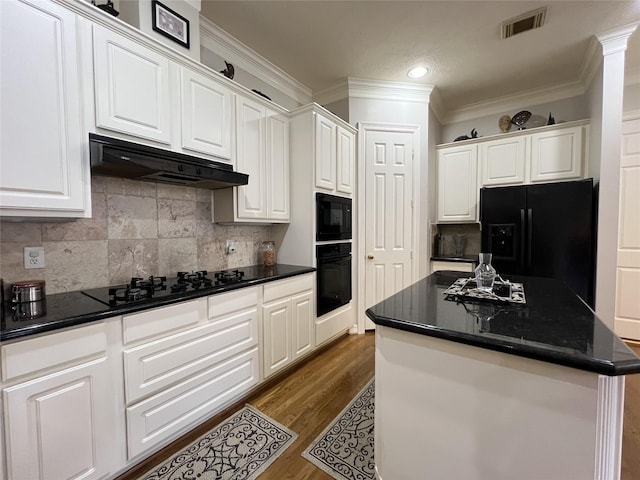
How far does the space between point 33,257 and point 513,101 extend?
494cm

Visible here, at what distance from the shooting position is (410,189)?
11.1ft

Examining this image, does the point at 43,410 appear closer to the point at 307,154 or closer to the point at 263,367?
the point at 263,367

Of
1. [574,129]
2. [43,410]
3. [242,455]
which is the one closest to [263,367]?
[242,455]

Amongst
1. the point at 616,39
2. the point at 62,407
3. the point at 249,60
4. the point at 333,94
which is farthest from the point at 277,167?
the point at 616,39

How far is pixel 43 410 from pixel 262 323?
47.7 inches

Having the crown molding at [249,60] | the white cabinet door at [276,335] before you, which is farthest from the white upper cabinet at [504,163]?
the white cabinet door at [276,335]

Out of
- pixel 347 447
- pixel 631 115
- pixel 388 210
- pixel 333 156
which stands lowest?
pixel 347 447

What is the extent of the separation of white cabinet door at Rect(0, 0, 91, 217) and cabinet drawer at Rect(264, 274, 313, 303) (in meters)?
1.24

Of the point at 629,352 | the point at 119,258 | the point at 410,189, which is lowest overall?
the point at 629,352

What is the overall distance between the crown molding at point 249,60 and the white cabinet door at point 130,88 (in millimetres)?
816

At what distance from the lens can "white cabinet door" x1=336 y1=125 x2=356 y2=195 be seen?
298 centimetres

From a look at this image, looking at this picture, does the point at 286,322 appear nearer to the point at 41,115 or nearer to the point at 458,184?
the point at 41,115

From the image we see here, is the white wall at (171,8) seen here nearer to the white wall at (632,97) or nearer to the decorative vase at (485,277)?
the decorative vase at (485,277)

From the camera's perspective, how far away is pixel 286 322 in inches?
92.9
